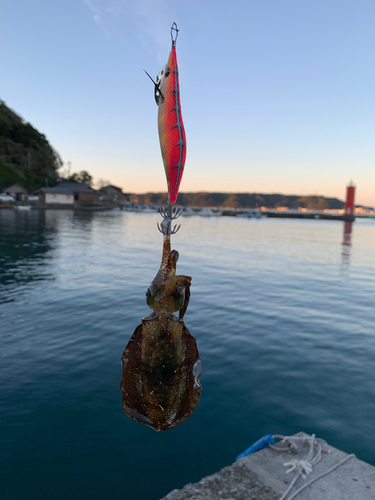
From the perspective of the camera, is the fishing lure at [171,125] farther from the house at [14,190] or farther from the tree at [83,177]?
the tree at [83,177]

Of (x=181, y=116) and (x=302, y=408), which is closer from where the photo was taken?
(x=181, y=116)

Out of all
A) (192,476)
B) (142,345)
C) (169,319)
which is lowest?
(192,476)

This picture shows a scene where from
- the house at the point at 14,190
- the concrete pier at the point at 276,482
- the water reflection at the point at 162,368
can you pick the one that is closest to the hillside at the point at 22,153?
the house at the point at 14,190

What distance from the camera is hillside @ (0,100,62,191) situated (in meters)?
128

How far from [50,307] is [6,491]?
464 inches

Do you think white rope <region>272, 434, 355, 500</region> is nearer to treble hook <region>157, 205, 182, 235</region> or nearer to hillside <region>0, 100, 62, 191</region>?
treble hook <region>157, 205, 182, 235</region>

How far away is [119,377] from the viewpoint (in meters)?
11.0

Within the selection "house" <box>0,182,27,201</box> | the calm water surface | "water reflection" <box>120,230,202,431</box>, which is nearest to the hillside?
"house" <box>0,182,27,201</box>

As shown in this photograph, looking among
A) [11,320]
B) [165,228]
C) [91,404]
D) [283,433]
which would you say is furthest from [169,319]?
[11,320]

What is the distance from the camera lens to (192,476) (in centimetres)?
716

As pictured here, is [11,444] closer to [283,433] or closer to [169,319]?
[283,433]

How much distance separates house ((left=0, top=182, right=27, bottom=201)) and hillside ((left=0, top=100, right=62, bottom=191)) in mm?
4208

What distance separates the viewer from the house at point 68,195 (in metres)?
133

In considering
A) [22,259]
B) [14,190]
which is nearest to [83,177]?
[14,190]
